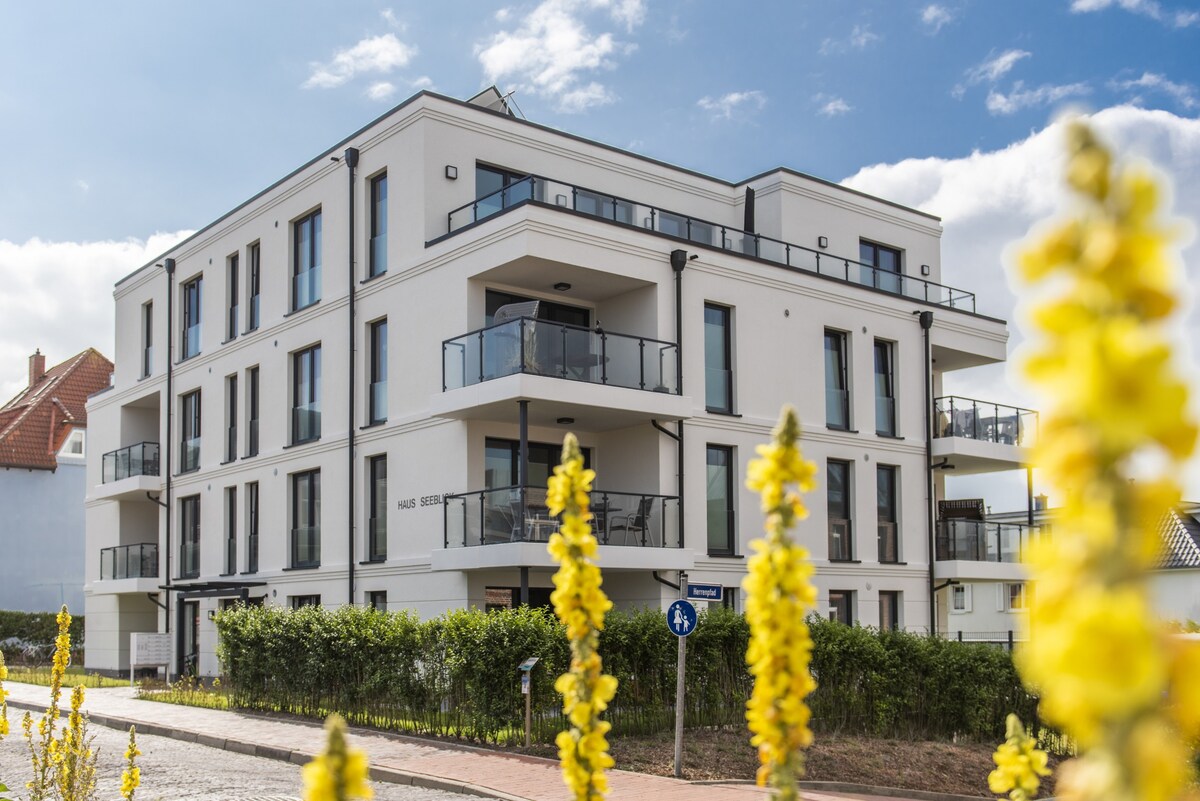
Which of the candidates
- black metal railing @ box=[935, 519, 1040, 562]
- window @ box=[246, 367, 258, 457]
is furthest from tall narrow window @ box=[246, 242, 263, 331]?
black metal railing @ box=[935, 519, 1040, 562]

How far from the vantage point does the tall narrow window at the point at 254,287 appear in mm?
30891

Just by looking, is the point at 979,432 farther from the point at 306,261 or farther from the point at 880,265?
the point at 306,261

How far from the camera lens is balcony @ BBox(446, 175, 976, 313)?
23.2 m

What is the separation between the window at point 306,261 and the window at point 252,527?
15.4 feet

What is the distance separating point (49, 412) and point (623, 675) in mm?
38547

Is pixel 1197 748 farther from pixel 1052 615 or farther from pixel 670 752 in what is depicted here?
pixel 1052 615

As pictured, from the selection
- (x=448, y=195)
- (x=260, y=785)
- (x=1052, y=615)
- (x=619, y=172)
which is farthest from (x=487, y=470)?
(x=1052, y=615)

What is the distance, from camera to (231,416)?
31766mm

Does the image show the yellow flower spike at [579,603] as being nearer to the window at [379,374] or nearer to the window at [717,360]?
the window at [717,360]

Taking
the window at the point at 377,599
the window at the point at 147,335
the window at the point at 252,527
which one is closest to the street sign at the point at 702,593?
the window at the point at 377,599

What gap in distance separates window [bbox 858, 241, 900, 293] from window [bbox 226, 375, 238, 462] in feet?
52.0

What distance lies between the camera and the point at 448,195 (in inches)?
966

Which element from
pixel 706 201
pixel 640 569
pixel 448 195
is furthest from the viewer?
pixel 706 201

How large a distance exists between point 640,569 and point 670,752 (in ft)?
23.8
